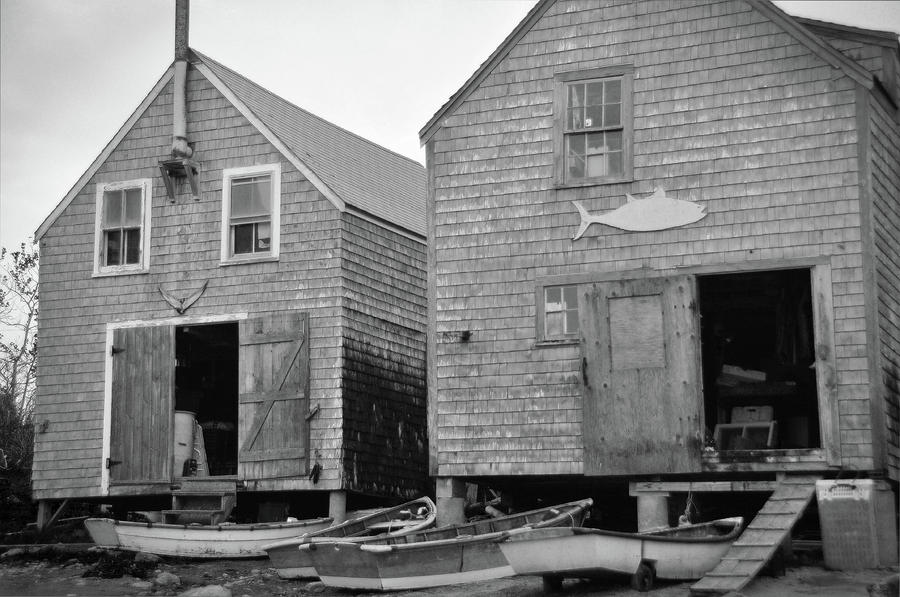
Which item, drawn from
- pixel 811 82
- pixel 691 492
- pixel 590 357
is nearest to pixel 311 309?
pixel 590 357

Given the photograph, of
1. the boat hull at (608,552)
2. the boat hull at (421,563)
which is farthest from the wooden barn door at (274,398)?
the boat hull at (608,552)

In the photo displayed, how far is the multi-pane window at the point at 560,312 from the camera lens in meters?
21.3

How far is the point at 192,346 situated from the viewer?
27.5 meters

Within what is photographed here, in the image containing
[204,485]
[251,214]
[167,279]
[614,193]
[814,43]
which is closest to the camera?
[814,43]

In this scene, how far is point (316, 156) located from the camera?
85.4 ft

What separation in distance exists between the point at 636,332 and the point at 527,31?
512 centimetres

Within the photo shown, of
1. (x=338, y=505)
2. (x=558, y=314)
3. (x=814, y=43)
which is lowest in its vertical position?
(x=338, y=505)

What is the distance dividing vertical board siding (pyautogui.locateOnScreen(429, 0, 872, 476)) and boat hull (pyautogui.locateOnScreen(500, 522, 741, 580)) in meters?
2.82

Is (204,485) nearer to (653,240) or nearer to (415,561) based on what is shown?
(415,561)

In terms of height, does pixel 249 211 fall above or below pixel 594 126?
below

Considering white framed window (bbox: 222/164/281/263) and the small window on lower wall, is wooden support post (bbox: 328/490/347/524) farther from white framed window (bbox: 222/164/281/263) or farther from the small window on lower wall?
the small window on lower wall

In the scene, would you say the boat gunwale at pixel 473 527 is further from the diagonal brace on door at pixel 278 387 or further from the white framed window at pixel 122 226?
the white framed window at pixel 122 226

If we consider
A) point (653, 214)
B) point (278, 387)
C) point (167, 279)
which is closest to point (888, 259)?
point (653, 214)

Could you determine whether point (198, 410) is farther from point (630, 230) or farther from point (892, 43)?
point (892, 43)
